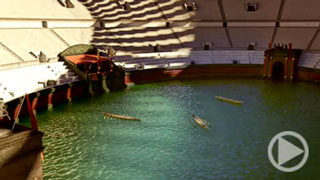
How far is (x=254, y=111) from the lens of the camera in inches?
1103

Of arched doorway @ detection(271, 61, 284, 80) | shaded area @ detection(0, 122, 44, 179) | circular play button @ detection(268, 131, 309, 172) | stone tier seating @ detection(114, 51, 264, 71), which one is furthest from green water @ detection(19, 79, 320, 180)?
stone tier seating @ detection(114, 51, 264, 71)

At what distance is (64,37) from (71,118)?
16670mm

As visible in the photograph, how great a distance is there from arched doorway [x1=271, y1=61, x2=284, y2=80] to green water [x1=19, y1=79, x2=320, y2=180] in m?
5.95

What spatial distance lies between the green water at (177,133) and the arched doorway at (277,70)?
5946mm

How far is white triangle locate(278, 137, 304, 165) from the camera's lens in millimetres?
18903

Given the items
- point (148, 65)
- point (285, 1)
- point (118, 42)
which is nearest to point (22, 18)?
point (118, 42)

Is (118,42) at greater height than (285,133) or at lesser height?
greater

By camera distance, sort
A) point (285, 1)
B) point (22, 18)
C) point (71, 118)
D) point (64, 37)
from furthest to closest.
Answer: point (285, 1)
point (64, 37)
point (22, 18)
point (71, 118)

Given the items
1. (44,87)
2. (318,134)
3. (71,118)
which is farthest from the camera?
(44,87)

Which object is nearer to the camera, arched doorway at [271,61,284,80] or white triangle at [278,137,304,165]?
white triangle at [278,137,304,165]

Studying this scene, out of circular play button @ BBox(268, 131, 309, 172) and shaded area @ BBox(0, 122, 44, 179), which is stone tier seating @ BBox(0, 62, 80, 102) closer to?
shaded area @ BBox(0, 122, 44, 179)

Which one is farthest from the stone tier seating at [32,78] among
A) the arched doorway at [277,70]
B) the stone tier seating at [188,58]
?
the arched doorway at [277,70]

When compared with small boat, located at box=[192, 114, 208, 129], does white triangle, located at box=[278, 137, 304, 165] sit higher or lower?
lower

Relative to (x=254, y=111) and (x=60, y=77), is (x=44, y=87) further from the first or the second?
(x=254, y=111)
